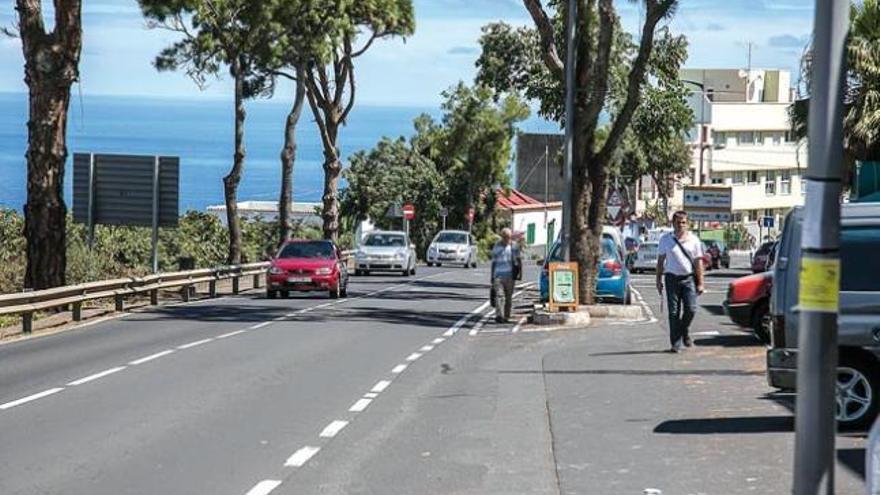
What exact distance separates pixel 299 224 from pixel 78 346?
45111 mm

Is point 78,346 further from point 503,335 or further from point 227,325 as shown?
point 503,335

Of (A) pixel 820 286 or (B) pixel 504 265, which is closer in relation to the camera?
(A) pixel 820 286

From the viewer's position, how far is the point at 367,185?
271 ft

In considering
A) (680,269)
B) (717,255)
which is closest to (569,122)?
(680,269)

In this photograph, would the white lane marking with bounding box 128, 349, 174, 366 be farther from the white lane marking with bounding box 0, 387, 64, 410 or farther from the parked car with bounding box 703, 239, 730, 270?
the parked car with bounding box 703, 239, 730, 270

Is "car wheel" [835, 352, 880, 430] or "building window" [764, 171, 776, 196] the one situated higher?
"building window" [764, 171, 776, 196]

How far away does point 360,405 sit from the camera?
1543 cm

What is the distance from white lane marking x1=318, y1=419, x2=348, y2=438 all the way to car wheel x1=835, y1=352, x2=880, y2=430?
4473 millimetres

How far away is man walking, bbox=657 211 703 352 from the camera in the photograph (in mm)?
19906

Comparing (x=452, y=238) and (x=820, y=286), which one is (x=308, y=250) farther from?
(x=452, y=238)

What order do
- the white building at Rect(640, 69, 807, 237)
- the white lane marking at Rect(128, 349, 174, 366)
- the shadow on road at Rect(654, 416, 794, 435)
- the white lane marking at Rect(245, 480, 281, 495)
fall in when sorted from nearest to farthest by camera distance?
the white lane marking at Rect(245, 480, 281, 495)
the shadow on road at Rect(654, 416, 794, 435)
the white lane marking at Rect(128, 349, 174, 366)
the white building at Rect(640, 69, 807, 237)

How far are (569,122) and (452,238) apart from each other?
130 feet

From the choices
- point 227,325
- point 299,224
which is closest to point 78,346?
point 227,325

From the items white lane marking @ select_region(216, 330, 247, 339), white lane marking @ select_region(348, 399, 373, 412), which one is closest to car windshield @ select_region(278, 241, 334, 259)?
white lane marking @ select_region(216, 330, 247, 339)
